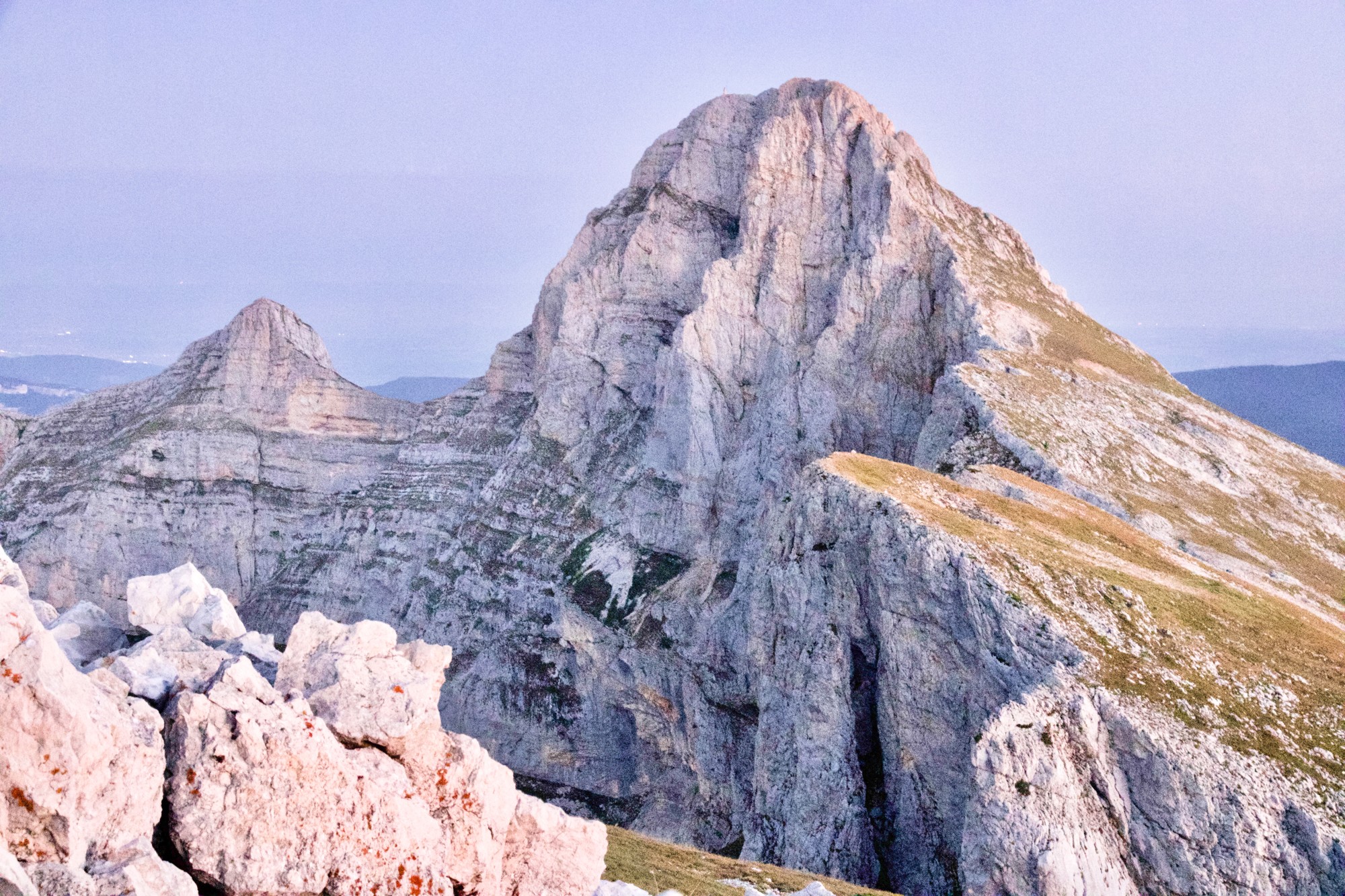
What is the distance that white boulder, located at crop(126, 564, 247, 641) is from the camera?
18906mm

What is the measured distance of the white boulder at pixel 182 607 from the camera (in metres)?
18.9

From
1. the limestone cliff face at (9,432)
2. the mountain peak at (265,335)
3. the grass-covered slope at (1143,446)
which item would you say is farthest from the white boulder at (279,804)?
the limestone cliff face at (9,432)

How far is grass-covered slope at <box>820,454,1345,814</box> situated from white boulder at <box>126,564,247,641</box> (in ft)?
78.9

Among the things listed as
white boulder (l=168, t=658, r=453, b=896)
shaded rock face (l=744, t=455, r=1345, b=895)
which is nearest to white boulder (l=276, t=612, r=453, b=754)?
white boulder (l=168, t=658, r=453, b=896)

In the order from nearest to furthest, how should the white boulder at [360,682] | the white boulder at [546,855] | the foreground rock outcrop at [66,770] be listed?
the foreground rock outcrop at [66,770] → the white boulder at [360,682] → the white boulder at [546,855]

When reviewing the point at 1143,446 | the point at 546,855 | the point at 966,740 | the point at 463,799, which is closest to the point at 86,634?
the point at 463,799

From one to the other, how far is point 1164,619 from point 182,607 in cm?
2960

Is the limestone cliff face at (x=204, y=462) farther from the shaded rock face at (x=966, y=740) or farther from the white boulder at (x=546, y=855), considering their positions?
the white boulder at (x=546, y=855)

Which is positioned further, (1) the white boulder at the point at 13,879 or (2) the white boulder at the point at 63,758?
(2) the white boulder at the point at 63,758

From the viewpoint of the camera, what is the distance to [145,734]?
14.0 metres

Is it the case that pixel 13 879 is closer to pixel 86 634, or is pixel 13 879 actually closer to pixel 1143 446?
pixel 86 634

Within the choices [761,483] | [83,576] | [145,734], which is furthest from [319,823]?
[83,576]

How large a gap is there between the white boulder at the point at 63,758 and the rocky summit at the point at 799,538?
929mm

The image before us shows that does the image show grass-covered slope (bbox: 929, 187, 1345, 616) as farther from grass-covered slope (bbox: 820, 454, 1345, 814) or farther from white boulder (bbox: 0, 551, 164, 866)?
white boulder (bbox: 0, 551, 164, 866)
